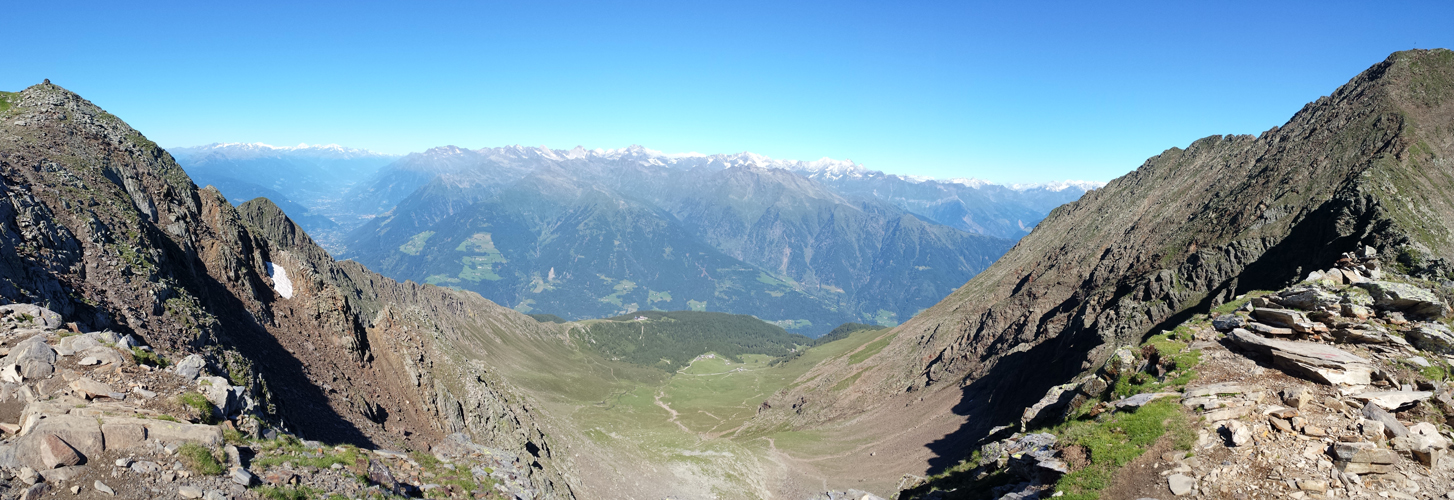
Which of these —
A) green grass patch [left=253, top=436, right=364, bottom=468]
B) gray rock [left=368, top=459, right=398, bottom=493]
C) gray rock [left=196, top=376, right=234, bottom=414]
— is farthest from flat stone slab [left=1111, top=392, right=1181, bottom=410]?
gray rock [left=196, top=376, right=234, bottom=414]

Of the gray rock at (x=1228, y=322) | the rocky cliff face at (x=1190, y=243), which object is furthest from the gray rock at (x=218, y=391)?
the rocky cliff face at (x=1190, y=243)

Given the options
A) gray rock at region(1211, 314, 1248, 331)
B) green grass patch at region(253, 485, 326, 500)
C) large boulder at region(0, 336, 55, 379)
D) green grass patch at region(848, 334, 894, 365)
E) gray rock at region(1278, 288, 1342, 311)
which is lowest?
green grass patch at region(848, 334, 894, 365)

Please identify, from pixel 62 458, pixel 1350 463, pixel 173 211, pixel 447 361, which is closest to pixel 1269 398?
pixel 1350 463

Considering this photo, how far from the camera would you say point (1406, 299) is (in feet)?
84.9

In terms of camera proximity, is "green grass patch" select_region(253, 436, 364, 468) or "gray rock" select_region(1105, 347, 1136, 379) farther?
"gray rock" select_region(1105, 347, 1136, 379)

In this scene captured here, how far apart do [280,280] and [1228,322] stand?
68.4m

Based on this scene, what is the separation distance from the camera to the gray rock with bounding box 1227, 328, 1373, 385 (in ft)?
70.2

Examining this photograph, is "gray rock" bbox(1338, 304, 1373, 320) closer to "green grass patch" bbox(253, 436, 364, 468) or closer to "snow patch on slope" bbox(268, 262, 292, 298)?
"green grass patch" bbox(253, 436, 364, 468)

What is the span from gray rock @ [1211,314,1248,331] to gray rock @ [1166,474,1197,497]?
12.6 metres

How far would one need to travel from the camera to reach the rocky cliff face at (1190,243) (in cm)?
A: 6062

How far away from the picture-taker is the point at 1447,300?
27.8m

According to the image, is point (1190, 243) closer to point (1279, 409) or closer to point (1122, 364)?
point (1122, 364)

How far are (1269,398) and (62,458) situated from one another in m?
36.5

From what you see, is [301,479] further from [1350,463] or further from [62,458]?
[1350,463]
